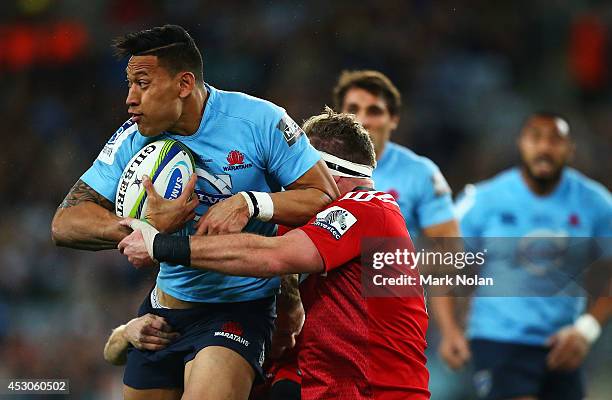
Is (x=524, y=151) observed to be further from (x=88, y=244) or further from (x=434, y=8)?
(x=434, y=8)

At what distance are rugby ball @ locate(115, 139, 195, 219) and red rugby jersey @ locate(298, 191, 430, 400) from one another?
51 centimetres

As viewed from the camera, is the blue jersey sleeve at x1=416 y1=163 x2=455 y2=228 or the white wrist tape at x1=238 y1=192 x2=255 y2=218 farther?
the blue jersey sleeve at x1=416 y1=163 x2=455 y2=228

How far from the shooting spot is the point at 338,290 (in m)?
3.86

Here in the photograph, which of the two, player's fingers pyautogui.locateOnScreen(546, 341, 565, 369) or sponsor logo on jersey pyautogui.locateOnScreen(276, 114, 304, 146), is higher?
sponsor logo on jersey pyautogui.locateOnScreen(276, 114, 304, 146)

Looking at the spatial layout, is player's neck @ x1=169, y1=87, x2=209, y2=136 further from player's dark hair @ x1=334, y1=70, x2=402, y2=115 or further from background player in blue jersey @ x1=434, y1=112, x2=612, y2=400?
background player in blue jersey @ x1=434, y1=112, x2=612, y2=400

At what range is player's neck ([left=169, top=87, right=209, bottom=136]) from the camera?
157 inches

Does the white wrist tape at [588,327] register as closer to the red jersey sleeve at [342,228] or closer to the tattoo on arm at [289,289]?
the tattoo on arm at [289,289]

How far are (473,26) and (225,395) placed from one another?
29.2ft

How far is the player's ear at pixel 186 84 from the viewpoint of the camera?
3982 mm

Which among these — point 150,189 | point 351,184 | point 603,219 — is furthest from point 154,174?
point 603,219

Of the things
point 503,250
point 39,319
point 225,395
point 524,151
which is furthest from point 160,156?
point 39,319

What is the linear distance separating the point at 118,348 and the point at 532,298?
3261mm

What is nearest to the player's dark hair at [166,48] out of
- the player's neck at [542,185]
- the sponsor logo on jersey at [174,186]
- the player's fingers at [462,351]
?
the sponsor logo on jersey at [174,186]

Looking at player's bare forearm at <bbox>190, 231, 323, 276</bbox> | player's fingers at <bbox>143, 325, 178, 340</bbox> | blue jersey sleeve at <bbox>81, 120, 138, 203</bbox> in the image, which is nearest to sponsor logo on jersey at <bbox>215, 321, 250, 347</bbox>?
player's fingers at <bbox>143, 325, 178, 340</bbox>
